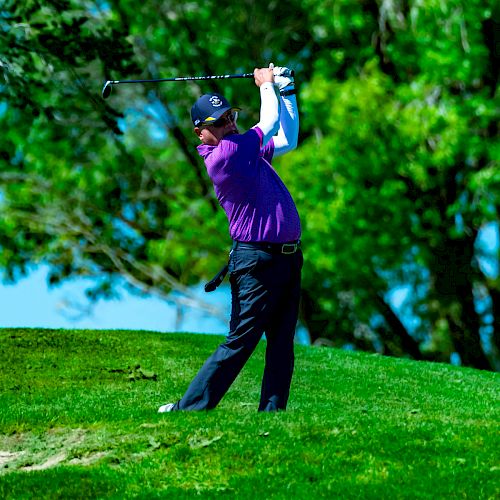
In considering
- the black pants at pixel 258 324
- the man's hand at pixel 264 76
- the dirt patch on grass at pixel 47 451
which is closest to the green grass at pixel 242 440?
the dirt patch on grass at pixel 47 451

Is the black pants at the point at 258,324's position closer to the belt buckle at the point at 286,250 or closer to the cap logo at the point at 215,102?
the belt buckle at the point at 286,250

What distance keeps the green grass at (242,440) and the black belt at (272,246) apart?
48.2 inches

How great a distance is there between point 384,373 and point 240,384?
2002 millimetres

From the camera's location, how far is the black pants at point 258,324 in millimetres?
7684

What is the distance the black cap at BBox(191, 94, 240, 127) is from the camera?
25.3 feet

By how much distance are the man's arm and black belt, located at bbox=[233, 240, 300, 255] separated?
31.1 inches

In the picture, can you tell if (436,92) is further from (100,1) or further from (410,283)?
(100,1)

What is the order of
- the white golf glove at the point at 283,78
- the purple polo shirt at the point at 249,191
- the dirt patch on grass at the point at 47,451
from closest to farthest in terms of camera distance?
the dirt patch on grass at the point at 47,451, the purple polo shirt at the point at 249,191, the white golf glove at the point at 283,78

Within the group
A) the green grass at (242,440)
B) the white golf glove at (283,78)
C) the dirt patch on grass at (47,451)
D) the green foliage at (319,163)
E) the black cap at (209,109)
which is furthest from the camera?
the green foliage at (319,163)

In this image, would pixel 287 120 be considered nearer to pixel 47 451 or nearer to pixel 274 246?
pixel 274 246

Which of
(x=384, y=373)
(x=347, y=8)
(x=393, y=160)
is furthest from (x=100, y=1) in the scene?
(x=384, y=373)

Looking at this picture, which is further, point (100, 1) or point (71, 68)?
point (100, 1)

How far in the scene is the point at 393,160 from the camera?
1928 cm

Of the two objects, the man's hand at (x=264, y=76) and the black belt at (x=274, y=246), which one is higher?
the man's hand at (x=264, y=76)
